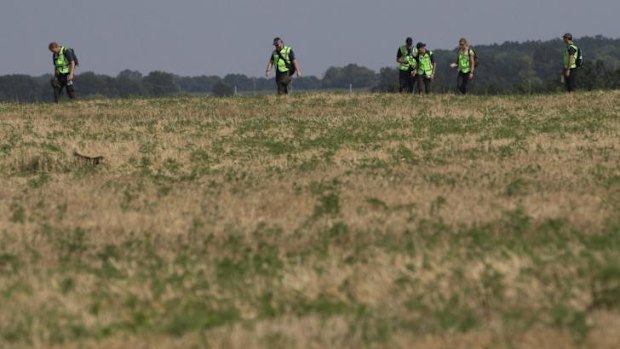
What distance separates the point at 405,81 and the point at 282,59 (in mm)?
5740

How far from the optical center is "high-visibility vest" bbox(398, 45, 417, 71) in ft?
124

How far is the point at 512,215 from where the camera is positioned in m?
13.1

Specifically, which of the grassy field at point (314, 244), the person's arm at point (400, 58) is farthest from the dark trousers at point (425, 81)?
the grassy field at point (314, 244)

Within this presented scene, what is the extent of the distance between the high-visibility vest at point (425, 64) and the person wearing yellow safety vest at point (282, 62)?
4645 millimetres

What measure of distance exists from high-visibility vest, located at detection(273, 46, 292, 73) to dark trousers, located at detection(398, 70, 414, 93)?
491 centimetres

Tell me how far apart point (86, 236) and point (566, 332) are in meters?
6.44

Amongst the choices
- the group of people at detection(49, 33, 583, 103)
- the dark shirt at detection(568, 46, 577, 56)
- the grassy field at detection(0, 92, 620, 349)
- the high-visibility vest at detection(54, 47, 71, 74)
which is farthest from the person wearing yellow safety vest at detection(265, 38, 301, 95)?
the grassy field at detection(0, 92, 620, 349)

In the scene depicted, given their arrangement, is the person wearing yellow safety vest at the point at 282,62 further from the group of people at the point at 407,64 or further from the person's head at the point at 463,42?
the person's head at the point at 463,42

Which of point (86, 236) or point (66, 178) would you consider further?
point (66, 178)

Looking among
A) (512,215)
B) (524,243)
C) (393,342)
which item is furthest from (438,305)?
(512,215)

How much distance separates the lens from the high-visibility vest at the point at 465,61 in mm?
37513

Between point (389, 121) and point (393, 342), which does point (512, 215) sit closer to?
point (393, 342)

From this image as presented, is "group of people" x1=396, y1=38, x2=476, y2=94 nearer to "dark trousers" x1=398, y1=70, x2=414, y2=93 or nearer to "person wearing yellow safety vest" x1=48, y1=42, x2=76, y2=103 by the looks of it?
"dark trousers" x1=398, y1=70, x2=414, y2=93

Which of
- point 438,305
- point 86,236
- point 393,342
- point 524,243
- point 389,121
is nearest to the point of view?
point 393,342
